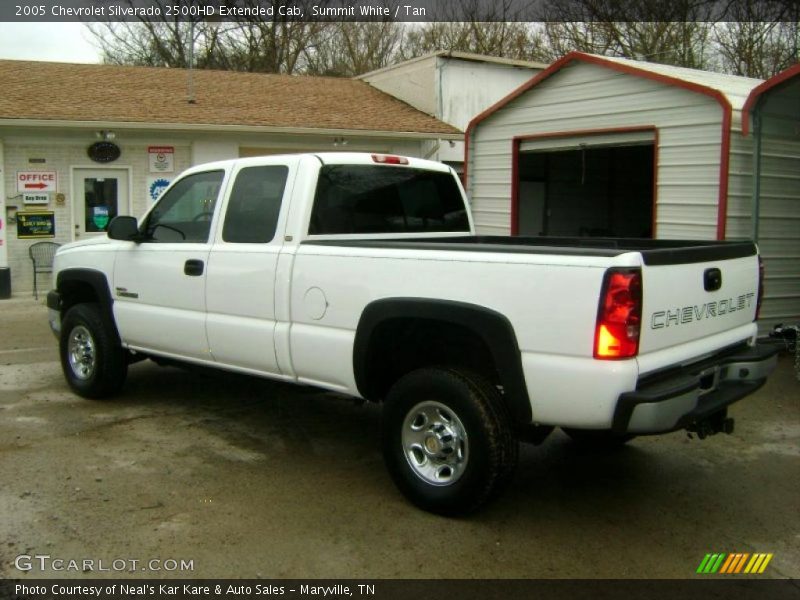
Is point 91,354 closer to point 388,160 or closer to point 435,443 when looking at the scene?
point 388,160

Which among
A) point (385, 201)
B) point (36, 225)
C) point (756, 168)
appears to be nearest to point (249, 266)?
point (385, 201)

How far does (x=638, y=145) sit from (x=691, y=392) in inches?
268

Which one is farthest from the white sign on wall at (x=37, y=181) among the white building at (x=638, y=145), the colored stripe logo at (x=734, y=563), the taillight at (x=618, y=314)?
the colored stripe logo at (x=734, y=563)

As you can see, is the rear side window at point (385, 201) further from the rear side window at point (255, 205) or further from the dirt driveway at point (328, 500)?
the dirt driveway at point (328, 500)

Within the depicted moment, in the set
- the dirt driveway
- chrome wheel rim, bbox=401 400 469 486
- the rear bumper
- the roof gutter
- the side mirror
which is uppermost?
the roof gutter

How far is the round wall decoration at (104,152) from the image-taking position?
46.4 ft

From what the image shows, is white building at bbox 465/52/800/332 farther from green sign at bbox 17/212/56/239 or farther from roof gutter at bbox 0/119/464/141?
green sign at bbox 17/212/56/239

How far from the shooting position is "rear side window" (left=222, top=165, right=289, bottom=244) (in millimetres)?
5281

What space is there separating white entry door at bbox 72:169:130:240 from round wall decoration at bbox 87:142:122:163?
230 mm

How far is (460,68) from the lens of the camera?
1847 cm

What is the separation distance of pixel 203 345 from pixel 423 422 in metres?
1.92

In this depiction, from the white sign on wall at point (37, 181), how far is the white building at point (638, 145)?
720 cm

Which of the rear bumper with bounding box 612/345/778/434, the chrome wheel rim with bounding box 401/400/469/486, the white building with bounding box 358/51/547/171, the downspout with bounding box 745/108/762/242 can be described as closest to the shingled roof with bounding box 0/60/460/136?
the white building with bounding box 358/51/547/171

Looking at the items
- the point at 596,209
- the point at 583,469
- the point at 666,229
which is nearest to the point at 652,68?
the point at 666,229
